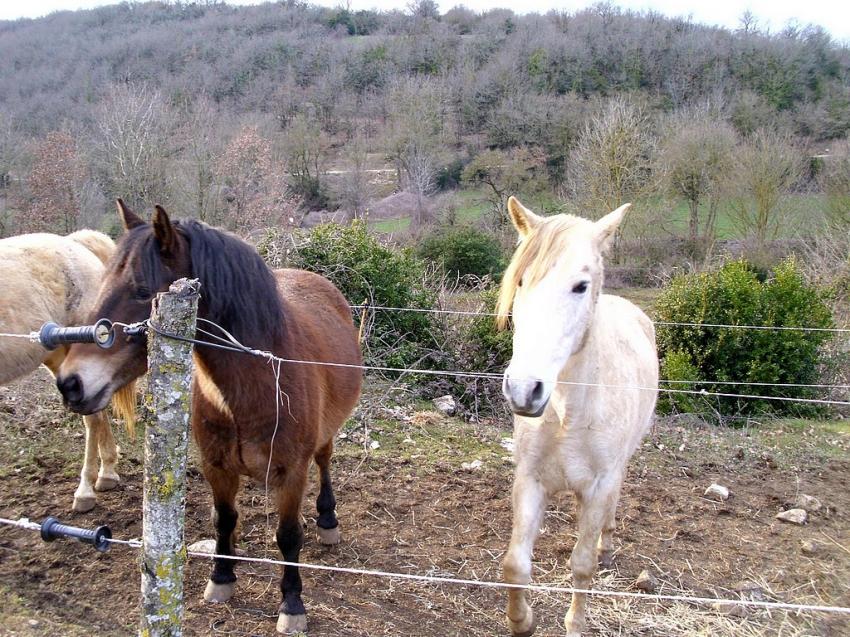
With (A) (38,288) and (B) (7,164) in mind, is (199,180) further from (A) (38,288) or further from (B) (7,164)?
(A) (38,288)

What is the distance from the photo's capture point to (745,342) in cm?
892

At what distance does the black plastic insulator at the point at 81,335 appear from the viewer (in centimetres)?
218

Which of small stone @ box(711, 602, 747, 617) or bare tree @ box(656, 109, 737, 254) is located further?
bare tree @ box(656, 109, 737, 254)

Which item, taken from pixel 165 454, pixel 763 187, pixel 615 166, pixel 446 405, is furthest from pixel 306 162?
pixel 165 454

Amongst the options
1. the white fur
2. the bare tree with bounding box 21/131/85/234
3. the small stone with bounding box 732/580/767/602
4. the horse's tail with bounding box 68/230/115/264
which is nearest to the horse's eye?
the white fur

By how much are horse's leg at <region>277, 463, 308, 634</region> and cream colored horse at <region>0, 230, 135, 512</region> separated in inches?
76.0

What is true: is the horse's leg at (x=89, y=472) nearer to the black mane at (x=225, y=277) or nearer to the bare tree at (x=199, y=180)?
the black mane at (x=225, y=277)

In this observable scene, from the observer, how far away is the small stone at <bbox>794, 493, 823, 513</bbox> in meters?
4.87

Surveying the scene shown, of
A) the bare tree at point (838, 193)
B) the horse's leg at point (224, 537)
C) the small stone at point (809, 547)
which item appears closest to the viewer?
the horse's leg at point (224, 537)

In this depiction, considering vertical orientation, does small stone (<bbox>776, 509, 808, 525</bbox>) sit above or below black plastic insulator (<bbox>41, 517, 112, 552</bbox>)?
below

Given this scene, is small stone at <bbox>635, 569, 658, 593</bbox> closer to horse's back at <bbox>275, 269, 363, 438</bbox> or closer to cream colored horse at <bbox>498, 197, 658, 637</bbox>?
cream colored horse at <bbox>498, 197, 658, 637</bbox>

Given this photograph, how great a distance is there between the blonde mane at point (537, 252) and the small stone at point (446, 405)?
486cm

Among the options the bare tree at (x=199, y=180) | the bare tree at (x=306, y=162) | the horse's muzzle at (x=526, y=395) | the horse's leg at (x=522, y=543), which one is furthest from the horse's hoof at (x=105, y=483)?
the bare tree at (x=306, y=162)

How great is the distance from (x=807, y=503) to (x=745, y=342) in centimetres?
448
